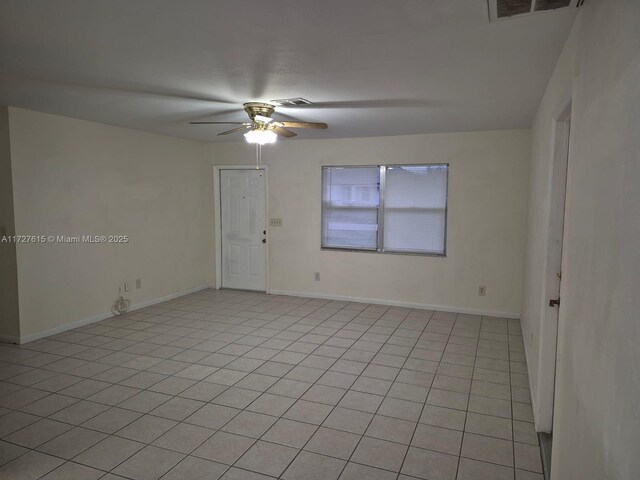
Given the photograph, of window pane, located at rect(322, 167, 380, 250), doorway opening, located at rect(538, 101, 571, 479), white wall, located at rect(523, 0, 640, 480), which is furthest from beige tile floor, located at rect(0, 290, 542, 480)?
window pane, located at rect(322, 167, 380, 250)

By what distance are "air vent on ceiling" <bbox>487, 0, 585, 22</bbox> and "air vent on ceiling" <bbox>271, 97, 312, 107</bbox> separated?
6.18ft

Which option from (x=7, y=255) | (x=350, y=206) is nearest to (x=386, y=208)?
(x=350, y=206)

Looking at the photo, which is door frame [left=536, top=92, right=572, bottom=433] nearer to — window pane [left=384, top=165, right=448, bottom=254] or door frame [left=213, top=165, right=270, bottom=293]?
window pane [left=384, top=165, right=448, bottom=254]

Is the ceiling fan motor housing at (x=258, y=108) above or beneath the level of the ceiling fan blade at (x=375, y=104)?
beneath

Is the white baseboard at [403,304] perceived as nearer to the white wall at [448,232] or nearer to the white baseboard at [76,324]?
the white wall at [448,232]

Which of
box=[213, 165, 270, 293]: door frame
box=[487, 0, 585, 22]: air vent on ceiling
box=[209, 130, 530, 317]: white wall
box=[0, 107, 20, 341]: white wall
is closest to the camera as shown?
box=[487, 0, 585, 22]: air vent on ceiling

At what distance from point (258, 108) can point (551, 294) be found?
8.76 ft

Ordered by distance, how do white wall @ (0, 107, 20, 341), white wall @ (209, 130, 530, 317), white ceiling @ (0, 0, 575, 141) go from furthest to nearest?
white wall @ (209, 130, 530, 317), white wall @ (0, 107, 20, 341), white ceiling @ (0, 0, 575, 141)

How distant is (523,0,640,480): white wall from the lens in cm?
95

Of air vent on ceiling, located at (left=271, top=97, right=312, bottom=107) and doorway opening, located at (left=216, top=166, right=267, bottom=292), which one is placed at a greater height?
air vent on ceiling, located at (left=271, top=97, right=312, bottom=107)

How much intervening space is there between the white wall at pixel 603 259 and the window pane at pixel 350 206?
3.94m

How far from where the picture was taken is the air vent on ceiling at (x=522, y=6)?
170 centimetres

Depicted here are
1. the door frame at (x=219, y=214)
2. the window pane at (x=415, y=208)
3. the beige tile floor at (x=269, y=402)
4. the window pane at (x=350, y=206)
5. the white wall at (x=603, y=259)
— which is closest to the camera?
the white wall at (x=603, y=259)

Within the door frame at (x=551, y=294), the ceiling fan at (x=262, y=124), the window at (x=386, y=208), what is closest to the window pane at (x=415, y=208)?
the window at (x=386, y=208)
